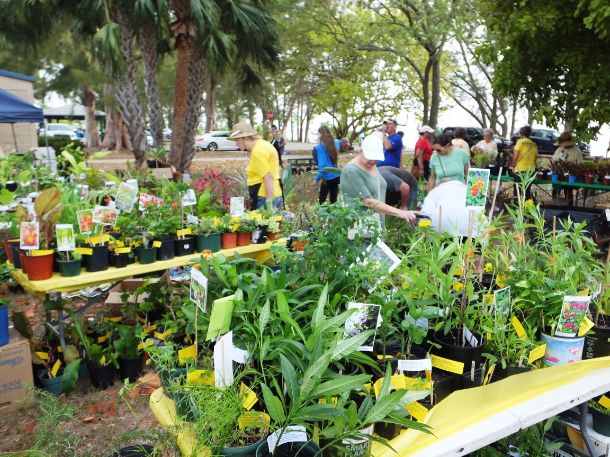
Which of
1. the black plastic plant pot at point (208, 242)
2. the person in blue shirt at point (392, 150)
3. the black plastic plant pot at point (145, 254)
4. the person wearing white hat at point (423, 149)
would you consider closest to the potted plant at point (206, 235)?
the black plastic plant pot at point (208, 242)

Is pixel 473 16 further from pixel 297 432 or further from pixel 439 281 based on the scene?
pixel 297 432

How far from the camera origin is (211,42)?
808 centimetres

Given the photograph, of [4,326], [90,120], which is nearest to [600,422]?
[4,326]

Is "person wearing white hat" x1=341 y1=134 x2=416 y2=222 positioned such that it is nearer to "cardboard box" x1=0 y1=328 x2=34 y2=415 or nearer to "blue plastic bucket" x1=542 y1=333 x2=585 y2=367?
"blue plastic bucket" x1=542 y1=333 x2=585 y2=367

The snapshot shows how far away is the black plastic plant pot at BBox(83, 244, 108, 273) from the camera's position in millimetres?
2932

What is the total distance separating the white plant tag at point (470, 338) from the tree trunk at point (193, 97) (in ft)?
27.4

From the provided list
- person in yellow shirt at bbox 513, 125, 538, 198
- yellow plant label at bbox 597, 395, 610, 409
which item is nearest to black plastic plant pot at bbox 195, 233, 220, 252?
yellow plant label at bbox 597, 395, 610, 409

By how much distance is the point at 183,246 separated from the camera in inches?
131

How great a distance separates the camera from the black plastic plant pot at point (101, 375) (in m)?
3.02

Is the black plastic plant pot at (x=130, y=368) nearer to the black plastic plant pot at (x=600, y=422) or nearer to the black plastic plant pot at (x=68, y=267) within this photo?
the black plastic plant pot at (x=68, y=267)

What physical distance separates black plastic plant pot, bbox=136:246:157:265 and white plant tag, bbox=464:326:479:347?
2.03m

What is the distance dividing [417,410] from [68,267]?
2.12 metres

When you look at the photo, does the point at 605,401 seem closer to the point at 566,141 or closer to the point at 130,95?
the point at 566,141

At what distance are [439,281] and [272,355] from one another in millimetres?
809
